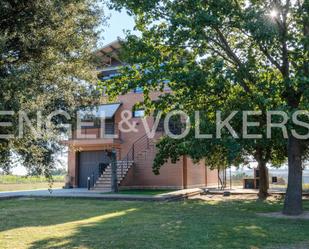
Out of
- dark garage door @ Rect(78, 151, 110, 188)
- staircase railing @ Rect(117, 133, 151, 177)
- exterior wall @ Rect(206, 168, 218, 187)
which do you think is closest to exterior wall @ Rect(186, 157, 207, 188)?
exterior wall @ Rect(206, 168, 218, 187)

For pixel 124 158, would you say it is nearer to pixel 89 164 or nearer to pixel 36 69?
pixel 89 164

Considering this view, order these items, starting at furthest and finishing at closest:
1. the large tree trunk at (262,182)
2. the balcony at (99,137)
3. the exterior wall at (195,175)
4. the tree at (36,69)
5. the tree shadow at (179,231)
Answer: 1. the exterior wall at (195,175)
2. the balcony at (99,137)
3. the large tree trunk at (262,182)
4. the tree shadow at (179,231)
5. the tree at (36,69)

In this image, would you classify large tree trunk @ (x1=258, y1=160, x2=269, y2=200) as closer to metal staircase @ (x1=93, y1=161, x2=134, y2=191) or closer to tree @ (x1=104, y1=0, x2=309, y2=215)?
tree @ (x1=104, y1=0, x2=309, y2=215)

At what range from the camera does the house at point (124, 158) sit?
29234mm

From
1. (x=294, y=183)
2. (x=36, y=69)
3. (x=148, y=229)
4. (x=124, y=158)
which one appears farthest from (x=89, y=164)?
(x=36, y=69)

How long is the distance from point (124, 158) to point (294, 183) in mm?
16887

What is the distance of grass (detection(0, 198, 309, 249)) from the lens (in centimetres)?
981

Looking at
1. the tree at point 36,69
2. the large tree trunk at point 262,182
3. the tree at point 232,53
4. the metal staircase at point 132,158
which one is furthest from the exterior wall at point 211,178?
the tree at point 36,69

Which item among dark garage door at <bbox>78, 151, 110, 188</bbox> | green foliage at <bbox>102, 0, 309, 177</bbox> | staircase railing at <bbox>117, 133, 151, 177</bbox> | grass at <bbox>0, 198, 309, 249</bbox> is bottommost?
grass at <bbox>0, 198, 309, 249</bbox>

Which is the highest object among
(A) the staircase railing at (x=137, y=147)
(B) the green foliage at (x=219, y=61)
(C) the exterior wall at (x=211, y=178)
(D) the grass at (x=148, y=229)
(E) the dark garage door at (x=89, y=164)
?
(B) the green foliage at (x=219, y=61)

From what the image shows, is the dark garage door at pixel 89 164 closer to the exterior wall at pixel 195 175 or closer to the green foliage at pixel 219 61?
the exterior wall at pixel 195 175

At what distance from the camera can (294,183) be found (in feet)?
50.7

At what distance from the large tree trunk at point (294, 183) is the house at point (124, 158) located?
45.0ft

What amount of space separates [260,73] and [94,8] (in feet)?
23.9
